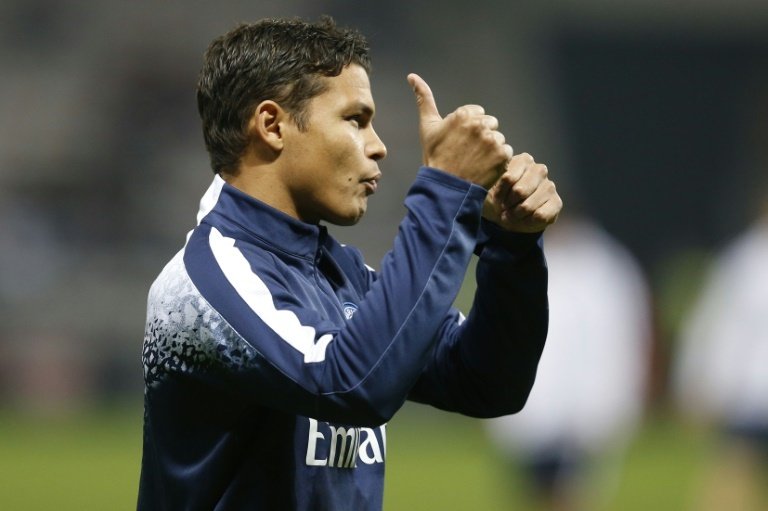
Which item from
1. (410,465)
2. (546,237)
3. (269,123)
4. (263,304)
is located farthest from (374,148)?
(410,465)

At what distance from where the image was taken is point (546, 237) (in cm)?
912

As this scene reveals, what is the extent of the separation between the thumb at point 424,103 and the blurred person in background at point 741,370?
5437mm

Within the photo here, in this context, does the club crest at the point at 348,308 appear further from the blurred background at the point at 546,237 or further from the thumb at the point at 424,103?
the blurred background at the point at 546,237

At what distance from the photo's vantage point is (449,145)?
112 inches

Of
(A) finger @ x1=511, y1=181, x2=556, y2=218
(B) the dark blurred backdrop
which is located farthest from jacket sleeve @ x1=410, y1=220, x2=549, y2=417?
(B) the dark blurred backdrop

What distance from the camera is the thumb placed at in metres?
2.91

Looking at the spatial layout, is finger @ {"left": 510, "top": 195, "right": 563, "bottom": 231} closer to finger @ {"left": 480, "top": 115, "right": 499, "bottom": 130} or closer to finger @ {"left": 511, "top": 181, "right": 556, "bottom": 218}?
finger @ {"left": 511, "top": 181, "right": 556, "bottom": 218}

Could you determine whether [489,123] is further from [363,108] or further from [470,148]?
[363,108]

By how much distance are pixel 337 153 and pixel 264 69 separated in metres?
0.24

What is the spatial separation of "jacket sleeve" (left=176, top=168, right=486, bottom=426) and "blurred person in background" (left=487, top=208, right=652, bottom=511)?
5901 mm

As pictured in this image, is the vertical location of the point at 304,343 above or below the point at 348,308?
below

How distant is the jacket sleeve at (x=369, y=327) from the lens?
107 inches

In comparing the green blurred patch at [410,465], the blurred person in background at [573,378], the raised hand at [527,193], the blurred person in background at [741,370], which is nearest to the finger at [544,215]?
the raised hand at [527,193]

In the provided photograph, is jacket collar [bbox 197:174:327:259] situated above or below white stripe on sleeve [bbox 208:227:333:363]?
above
